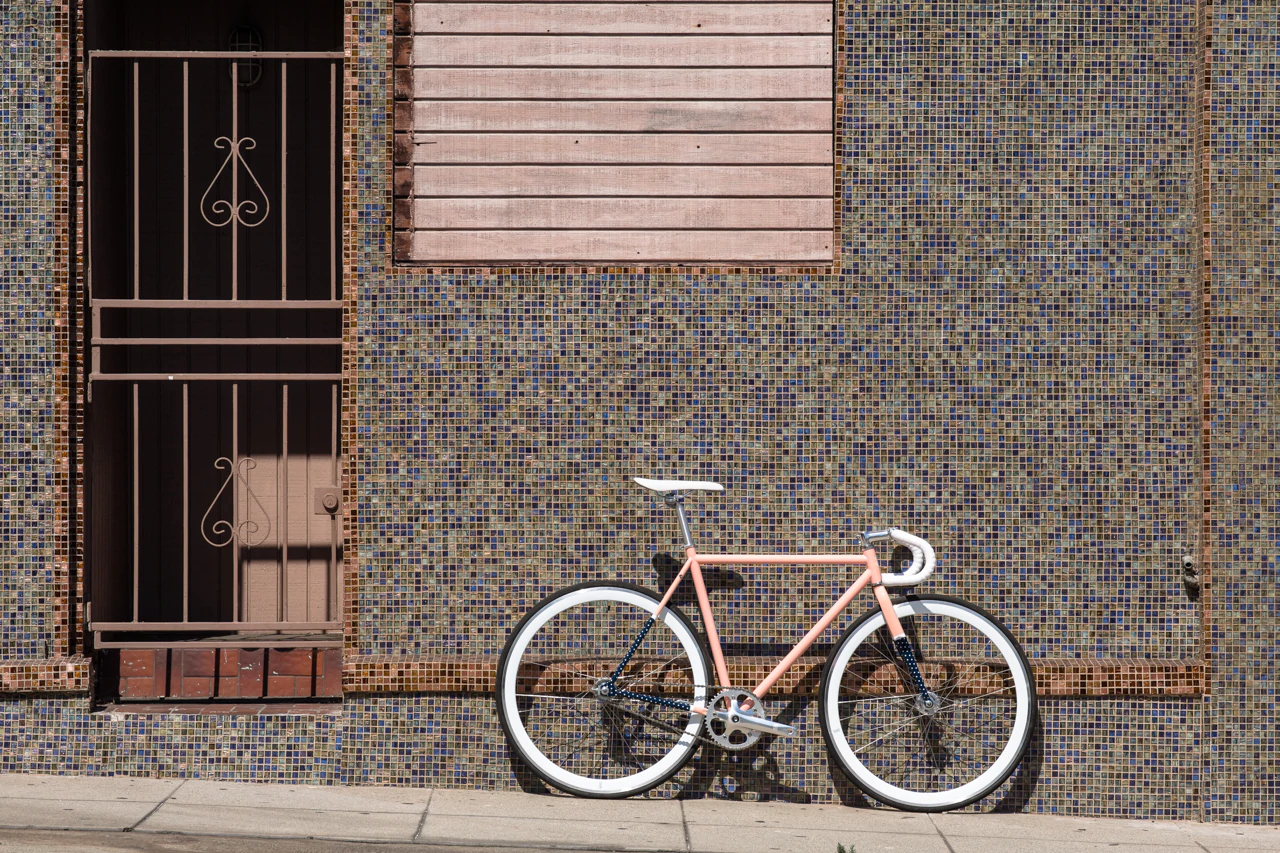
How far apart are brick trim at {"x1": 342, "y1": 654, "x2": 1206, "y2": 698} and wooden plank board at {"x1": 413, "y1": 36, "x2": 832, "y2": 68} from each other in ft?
8.16

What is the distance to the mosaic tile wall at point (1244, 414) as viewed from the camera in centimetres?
460

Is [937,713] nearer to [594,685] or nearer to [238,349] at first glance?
[594,685]

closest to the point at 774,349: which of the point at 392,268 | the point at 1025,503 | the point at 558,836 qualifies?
the point at 1025,503

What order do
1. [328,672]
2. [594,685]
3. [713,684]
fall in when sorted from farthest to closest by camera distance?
[328,672], [594,685], [713,684]

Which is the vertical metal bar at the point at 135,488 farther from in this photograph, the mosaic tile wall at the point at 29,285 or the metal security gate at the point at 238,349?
the metal security gate at the point at 238,349

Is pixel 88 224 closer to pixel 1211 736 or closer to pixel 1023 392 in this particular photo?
pixel 1023 392

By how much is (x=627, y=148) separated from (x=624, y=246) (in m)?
0.41

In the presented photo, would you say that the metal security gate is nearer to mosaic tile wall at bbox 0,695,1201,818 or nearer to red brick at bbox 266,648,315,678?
red brick at bbox 266,648,315,678

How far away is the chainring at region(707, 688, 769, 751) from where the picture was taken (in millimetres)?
4367

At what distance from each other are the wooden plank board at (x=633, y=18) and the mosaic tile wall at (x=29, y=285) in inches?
65.0

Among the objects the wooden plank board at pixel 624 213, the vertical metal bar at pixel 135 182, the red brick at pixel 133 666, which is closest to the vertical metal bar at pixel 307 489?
the red brick at pixel 133 666

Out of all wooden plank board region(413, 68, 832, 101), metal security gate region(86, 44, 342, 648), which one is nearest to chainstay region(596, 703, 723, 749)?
metal security gate region(86, 44, 342, 648)

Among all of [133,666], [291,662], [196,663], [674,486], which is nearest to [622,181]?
[674,486]

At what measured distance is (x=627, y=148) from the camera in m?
4.70
